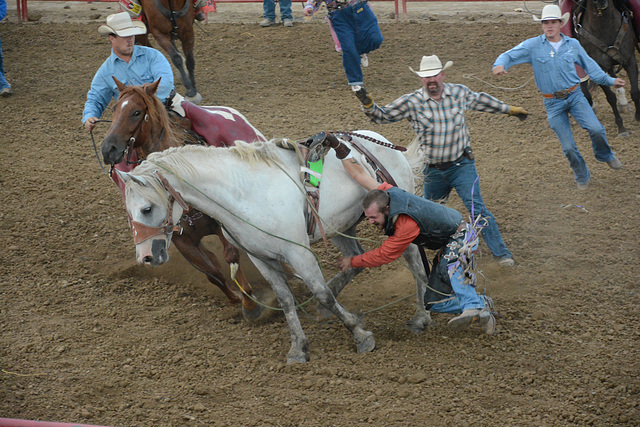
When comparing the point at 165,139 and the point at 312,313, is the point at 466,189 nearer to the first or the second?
the point at 312,313

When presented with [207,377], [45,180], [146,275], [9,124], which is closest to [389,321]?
[207,377]

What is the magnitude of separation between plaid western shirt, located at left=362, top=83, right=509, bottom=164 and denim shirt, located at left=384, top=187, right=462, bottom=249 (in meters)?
1.04

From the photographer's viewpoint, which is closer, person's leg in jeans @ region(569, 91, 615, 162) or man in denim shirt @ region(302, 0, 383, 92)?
person's leg in jeans @ region(569, 91, 615, 162)

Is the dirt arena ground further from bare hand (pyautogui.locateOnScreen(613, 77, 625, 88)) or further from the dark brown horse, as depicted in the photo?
bare hand (pyautogui.locateOnScreen(613, 77, 625, 88))

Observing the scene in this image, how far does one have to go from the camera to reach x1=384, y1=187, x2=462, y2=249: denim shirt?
4492 millimetres

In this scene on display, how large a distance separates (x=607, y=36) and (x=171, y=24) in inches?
229

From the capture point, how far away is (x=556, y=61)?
6594mm

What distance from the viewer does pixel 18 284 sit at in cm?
608

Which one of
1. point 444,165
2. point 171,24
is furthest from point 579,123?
point 171,24

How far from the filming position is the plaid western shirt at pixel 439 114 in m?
5.56

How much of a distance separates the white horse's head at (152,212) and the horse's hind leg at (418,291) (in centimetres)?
194

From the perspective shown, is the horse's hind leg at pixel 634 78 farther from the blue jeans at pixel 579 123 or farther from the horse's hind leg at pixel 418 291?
the horse's hind leg at pixel 418 291

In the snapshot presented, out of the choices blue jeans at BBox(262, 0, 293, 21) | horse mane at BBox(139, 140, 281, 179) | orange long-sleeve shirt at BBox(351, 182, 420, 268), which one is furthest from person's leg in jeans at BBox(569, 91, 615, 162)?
blue jeans at BBox(262, 0, 293, 21)

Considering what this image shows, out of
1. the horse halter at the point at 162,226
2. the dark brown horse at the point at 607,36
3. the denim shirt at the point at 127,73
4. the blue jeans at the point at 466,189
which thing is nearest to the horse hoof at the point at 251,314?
the horse halter at the point at 162,226
